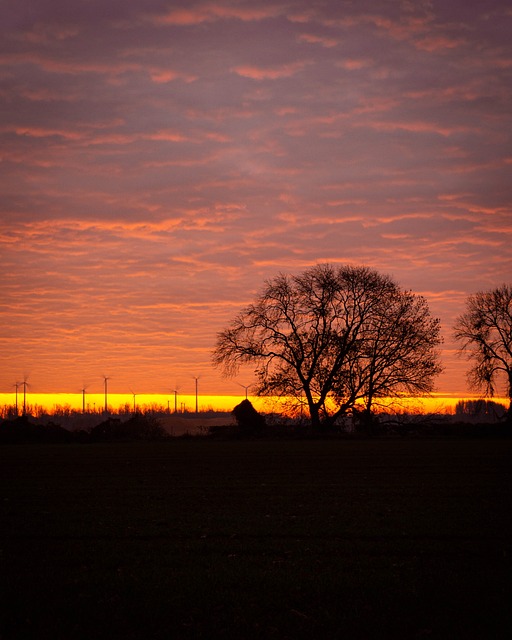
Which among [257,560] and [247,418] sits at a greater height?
[247,418]

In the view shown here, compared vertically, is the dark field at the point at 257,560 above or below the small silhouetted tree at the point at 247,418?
below

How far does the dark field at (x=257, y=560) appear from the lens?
319 inches

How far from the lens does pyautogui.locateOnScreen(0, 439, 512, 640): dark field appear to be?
8.10 meters

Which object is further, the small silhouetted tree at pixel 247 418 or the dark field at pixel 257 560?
the small silhouetted tree at pixel 247 418

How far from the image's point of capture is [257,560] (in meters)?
11.1

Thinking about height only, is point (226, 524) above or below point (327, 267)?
below

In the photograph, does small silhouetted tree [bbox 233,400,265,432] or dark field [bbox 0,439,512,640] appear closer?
dark field [bbox 0,439,512,640]

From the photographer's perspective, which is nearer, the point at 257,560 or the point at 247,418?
the point at 257,560

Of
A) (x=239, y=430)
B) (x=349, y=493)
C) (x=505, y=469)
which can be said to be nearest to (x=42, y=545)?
(x=349, y=493)

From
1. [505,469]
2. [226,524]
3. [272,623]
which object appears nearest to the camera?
[272,623]

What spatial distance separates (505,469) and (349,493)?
10.4 m

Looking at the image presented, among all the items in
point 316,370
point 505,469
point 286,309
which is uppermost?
point 286,309

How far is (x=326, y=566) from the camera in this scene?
10.6 m

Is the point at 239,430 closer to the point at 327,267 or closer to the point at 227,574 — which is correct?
the point at 327,267
